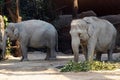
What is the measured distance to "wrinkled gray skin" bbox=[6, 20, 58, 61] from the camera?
642 inches

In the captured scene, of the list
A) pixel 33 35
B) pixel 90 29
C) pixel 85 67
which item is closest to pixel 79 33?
pixel 90 29

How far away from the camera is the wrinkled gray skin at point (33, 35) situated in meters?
16.3

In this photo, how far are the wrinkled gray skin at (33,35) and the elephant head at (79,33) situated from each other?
11.2 feet

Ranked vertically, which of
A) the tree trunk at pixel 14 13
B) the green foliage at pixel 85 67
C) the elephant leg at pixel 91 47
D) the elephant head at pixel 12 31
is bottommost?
the green foliage at pixel 85 67

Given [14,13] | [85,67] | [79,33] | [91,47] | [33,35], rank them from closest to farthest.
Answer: [85,67] → [79,33] → [91,47] → [33,35] → [14,13]

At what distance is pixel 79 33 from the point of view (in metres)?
12.5

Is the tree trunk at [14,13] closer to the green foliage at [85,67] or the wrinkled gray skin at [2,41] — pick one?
the wrinkled gray skin at [2,41]

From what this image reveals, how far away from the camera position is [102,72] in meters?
11.0

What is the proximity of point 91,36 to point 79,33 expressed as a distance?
1.98 ft

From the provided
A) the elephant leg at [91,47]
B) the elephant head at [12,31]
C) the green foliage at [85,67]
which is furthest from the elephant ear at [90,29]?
the elephant head at [12,31]

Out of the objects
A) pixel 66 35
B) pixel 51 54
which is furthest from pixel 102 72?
pixel 66 35

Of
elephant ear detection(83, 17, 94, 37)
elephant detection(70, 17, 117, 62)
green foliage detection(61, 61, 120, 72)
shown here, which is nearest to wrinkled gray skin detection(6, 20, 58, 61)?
elephant detection(70, 17, 117, 62)

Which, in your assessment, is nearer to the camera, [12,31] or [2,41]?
[12,31]

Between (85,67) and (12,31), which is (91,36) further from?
(12,31)
